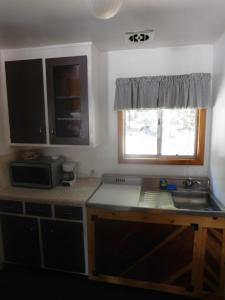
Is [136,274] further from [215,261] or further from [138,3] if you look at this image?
[138,3]

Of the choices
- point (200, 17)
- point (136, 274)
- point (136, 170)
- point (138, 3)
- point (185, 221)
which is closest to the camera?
point (138, 3)

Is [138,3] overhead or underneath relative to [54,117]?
overhead

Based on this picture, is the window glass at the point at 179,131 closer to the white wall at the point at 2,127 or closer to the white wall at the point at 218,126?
the white wall at the point at 218,126

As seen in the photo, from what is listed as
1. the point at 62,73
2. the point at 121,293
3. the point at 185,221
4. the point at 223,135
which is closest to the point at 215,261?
the point at 185,221

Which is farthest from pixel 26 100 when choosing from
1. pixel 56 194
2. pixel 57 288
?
pixel 57 288

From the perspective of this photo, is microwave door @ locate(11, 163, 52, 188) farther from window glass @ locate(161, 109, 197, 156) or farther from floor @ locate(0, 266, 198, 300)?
window glass @ locate(161, 109, 197, 156)

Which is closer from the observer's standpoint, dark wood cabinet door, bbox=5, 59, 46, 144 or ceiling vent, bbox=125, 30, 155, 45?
ceiling vent, bbox=125, 30, 155, 45

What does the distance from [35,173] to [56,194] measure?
351 millimetres

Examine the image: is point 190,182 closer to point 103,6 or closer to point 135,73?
point 135,73

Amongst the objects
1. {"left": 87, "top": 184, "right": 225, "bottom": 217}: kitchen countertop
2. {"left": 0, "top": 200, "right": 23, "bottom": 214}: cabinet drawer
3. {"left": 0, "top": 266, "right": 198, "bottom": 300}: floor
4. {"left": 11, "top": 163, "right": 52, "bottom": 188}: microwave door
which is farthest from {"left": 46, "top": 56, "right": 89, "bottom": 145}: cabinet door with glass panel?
{"left": 0, "top": 266, "right": 198, "bottom": 300}: floor

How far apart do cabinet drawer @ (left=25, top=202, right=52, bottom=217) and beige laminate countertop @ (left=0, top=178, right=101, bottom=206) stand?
0.05m

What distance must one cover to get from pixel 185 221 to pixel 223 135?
78cm

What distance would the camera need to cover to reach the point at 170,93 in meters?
2.00

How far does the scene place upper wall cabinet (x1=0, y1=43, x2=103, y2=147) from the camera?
1880 mm
